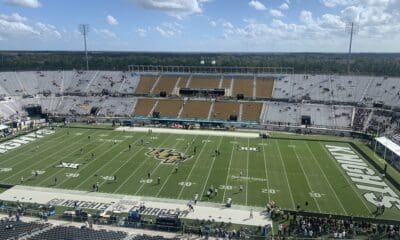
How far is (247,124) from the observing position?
6316 centimetres

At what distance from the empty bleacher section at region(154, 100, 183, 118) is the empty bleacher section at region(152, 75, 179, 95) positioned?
5295mm

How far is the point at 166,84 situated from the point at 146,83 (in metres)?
4.60

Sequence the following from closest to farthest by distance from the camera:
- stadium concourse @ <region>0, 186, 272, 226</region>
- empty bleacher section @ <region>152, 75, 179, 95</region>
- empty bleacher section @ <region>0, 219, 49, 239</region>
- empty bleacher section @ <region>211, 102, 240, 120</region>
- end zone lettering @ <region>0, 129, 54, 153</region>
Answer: empty bleacher section @ <region>0, 219, 49, 239</region>, stadium concourse @ <region>0, 186, 272, 226</region>, end zone lettering @ <region>0, 129, 54, 153</region>, empty bleacher section @ <region>211, 102, 240, 120</region>, empty bleacher section @ <region>152, 75, 179, 95</region>

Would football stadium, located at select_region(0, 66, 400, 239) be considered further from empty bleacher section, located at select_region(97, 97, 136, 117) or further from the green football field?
empty bleacher section, located at select_region(97, 97, 136, 117)

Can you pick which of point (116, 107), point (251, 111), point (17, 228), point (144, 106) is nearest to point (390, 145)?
point (251, 111)

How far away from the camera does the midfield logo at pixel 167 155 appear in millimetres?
42812

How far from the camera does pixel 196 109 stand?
69.5 meters

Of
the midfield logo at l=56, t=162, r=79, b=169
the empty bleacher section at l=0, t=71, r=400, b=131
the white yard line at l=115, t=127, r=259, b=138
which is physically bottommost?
the midfield logo at l=56, t=162, r=79, b=169

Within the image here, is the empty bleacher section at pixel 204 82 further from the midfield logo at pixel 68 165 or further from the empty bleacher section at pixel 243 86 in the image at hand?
the midfield logo at pixel 68 165

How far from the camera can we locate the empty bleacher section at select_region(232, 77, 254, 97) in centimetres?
7569

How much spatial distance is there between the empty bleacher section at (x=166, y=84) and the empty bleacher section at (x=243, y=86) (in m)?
13.0

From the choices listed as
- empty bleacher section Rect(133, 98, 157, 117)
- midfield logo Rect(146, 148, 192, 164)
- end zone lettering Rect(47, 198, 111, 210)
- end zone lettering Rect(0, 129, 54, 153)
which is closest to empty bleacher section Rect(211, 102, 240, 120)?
empty bleacher section Rect(133, 98, 157, 117)

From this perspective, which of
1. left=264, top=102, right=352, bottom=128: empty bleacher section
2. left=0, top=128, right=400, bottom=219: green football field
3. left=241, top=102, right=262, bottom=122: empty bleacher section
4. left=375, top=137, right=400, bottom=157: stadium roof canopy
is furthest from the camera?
left=241, top=102, right=262, bottom=122: empty bleacher section

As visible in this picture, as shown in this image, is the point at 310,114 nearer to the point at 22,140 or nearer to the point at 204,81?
the point at 204,81
